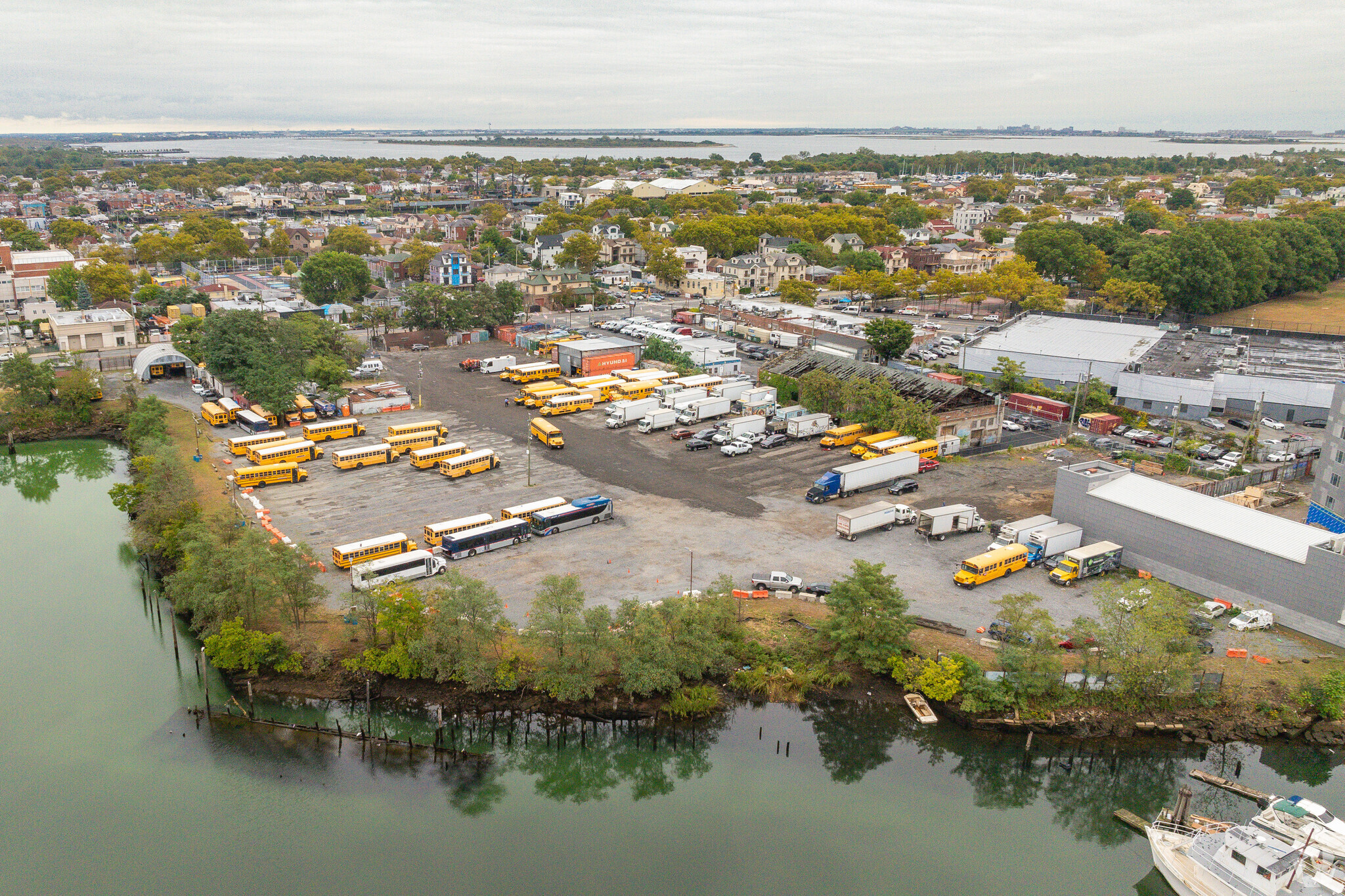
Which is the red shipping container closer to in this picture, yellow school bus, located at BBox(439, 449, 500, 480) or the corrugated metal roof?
the corrugated metal roof

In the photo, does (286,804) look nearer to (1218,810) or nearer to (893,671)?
(893,671)

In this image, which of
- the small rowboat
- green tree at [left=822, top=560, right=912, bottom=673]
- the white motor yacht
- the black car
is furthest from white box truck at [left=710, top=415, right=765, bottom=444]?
the white motor yacht

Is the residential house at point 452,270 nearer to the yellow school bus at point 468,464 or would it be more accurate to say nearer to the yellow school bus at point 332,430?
the yellow school bus at point 332,430

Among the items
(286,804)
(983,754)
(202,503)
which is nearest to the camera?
(286,804)

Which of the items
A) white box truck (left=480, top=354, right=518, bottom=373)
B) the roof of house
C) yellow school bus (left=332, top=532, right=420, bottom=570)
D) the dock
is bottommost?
the dock

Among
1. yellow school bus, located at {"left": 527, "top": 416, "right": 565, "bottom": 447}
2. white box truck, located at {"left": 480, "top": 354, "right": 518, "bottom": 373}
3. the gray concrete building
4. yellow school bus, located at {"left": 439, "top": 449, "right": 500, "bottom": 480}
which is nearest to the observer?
the gray concrete building

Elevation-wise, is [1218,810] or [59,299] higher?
[59,299]

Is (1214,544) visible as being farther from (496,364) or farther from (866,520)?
(496,364)

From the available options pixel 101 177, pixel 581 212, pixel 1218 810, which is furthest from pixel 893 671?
pixel 101 177
